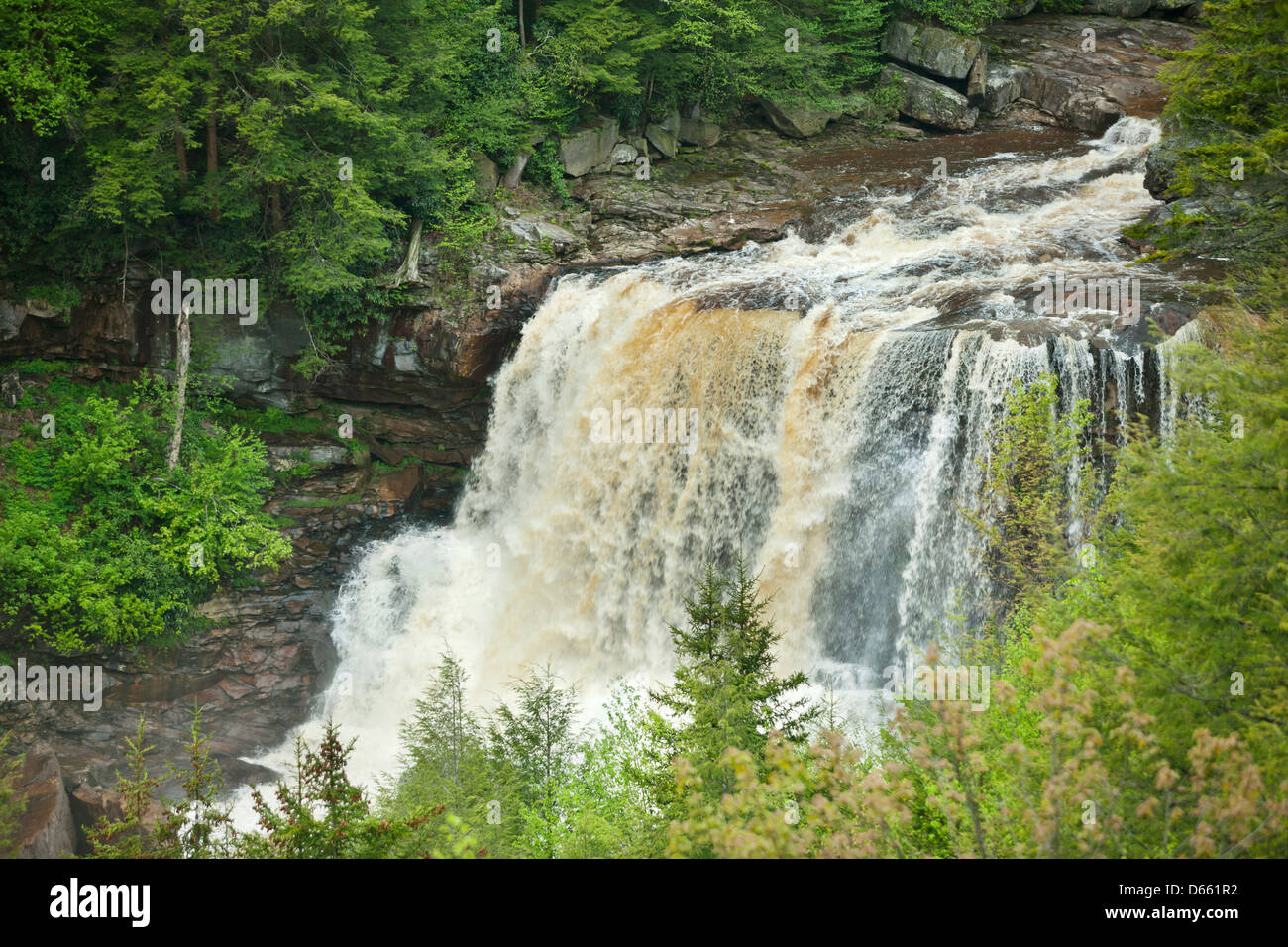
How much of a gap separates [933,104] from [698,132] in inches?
264

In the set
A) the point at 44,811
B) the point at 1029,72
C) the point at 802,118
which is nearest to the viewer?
the point at 44,811

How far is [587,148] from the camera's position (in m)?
25.4

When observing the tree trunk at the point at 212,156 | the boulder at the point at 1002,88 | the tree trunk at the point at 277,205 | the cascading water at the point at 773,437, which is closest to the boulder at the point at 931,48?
the boulder at the point at 1002,88

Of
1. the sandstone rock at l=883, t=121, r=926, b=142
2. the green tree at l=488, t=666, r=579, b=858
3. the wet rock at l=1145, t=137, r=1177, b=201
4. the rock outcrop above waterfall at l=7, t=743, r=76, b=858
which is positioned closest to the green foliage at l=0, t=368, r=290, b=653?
the rock outcrop above waterfall at l=7, t=743, r=76, b=858

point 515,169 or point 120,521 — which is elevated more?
point 515,169

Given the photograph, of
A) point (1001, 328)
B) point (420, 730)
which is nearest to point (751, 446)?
point (1001, 328)

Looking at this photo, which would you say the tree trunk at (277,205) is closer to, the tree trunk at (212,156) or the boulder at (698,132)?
the tree trunk at (212,156)

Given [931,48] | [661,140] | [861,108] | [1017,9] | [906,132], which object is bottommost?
[661,140]

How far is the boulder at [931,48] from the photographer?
27172 mm

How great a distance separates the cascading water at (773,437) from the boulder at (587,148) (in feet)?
17.4

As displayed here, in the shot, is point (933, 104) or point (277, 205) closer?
point (277, 205)

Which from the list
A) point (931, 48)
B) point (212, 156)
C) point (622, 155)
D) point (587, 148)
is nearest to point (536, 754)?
point (212, 156)

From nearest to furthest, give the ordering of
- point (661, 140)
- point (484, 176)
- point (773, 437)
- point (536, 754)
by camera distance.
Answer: point (536, 754) < point (773, 437) < point (484, 176) < point (661, 140)

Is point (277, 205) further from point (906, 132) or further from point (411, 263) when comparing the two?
point (906, 132)
